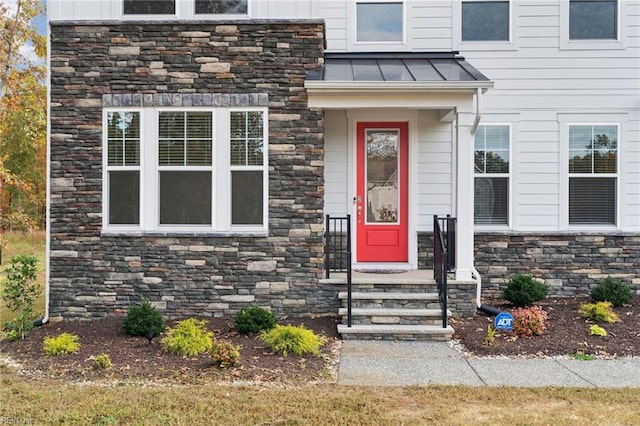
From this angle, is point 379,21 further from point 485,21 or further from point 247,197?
point 247,197

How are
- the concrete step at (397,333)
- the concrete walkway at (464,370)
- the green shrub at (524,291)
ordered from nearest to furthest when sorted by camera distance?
the concrete walkway at (464,370), the concrete step at (397,333), the green shrub at (524,291)

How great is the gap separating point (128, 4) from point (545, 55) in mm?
6716

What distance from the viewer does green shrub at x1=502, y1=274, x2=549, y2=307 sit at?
710cm

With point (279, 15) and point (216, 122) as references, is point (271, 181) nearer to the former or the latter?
point (216, 122)

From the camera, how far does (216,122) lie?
6754 mm

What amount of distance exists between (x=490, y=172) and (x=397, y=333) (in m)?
3.60

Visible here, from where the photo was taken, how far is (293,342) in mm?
5312

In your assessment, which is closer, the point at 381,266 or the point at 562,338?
the point at 562,338

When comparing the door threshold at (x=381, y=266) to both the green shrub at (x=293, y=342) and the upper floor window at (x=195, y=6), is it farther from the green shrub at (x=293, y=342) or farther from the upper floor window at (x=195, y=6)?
the upper floor window at (x=195, y=6)

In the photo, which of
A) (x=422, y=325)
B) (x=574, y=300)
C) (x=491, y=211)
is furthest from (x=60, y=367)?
(x=574, y=300)

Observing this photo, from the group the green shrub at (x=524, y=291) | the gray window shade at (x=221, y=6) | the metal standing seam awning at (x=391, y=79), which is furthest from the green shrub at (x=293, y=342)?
the gray window shade at (x=221, y=6)

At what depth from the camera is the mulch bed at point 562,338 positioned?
555 cm

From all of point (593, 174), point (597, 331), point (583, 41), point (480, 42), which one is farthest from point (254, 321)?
point (583, 41)

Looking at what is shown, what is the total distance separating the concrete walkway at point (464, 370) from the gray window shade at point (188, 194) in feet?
9.29
